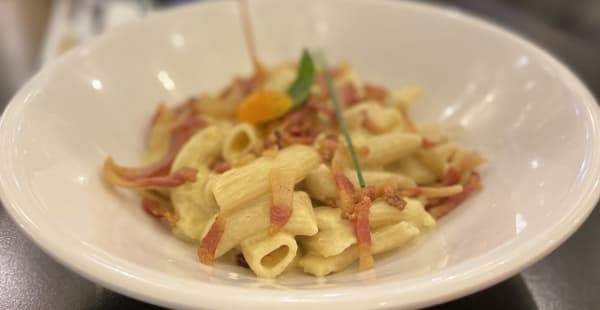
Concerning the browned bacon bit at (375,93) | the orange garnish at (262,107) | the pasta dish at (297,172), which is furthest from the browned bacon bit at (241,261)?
the browned bacon bit at (375,93)

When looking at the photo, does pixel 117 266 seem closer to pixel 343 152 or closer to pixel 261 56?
pixel 343 152

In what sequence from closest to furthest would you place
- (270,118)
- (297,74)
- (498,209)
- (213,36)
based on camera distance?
(498,209) < (270,118) < (297,74) < (213,36)

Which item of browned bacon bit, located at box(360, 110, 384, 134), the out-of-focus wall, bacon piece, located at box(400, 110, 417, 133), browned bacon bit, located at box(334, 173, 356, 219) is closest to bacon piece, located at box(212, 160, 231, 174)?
browned bacon bit, located at box(334, 173, 356, 219)

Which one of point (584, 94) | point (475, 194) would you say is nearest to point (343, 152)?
point (475, 194)

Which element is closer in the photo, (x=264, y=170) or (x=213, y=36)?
(x=264, y=170)

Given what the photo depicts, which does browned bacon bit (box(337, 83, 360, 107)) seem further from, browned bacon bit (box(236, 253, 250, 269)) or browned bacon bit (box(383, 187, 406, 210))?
browned bacon bit (box(236, 253, 250, 269))

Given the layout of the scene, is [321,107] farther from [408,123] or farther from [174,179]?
[174,179]

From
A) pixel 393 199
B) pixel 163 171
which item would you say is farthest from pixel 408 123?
pixel 163 171

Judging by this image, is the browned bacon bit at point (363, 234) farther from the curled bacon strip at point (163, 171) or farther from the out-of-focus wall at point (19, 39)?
the out-of-focus wall at point (19, 39)
